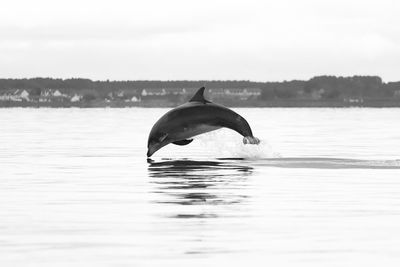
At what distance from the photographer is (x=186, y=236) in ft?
47.9

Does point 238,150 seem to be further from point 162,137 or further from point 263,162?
point 263,162

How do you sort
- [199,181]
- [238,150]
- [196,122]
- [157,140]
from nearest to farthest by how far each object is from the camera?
[199,181] → [196,122] → [157,140] → [238,150]

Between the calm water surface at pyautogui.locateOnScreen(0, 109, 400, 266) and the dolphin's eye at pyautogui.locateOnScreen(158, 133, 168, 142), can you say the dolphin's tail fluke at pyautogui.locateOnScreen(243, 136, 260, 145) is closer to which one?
the calm water surface at pyautogui.locateOnScreen(0, 109, 400, 266)

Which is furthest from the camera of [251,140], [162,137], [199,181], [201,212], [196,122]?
[162,137]

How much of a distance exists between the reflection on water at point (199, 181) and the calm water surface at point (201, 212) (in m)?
0.03

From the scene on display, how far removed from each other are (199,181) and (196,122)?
8.40m

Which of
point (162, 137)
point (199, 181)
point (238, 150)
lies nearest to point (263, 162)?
point (162, 137)

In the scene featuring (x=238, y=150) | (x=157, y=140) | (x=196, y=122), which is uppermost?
(x=196, y=122)

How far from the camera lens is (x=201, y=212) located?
17.2 metres

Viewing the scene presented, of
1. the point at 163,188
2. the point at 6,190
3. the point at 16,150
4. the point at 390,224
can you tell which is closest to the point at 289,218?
the point at 390,224

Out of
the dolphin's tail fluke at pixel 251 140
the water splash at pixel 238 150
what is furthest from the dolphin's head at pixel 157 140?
the dolphin's tail fluke at pixel 251 140

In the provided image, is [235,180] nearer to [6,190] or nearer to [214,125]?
[6,190]

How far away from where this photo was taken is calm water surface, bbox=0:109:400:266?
13.1 meters

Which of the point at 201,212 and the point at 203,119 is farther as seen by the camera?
the point at 203,119
